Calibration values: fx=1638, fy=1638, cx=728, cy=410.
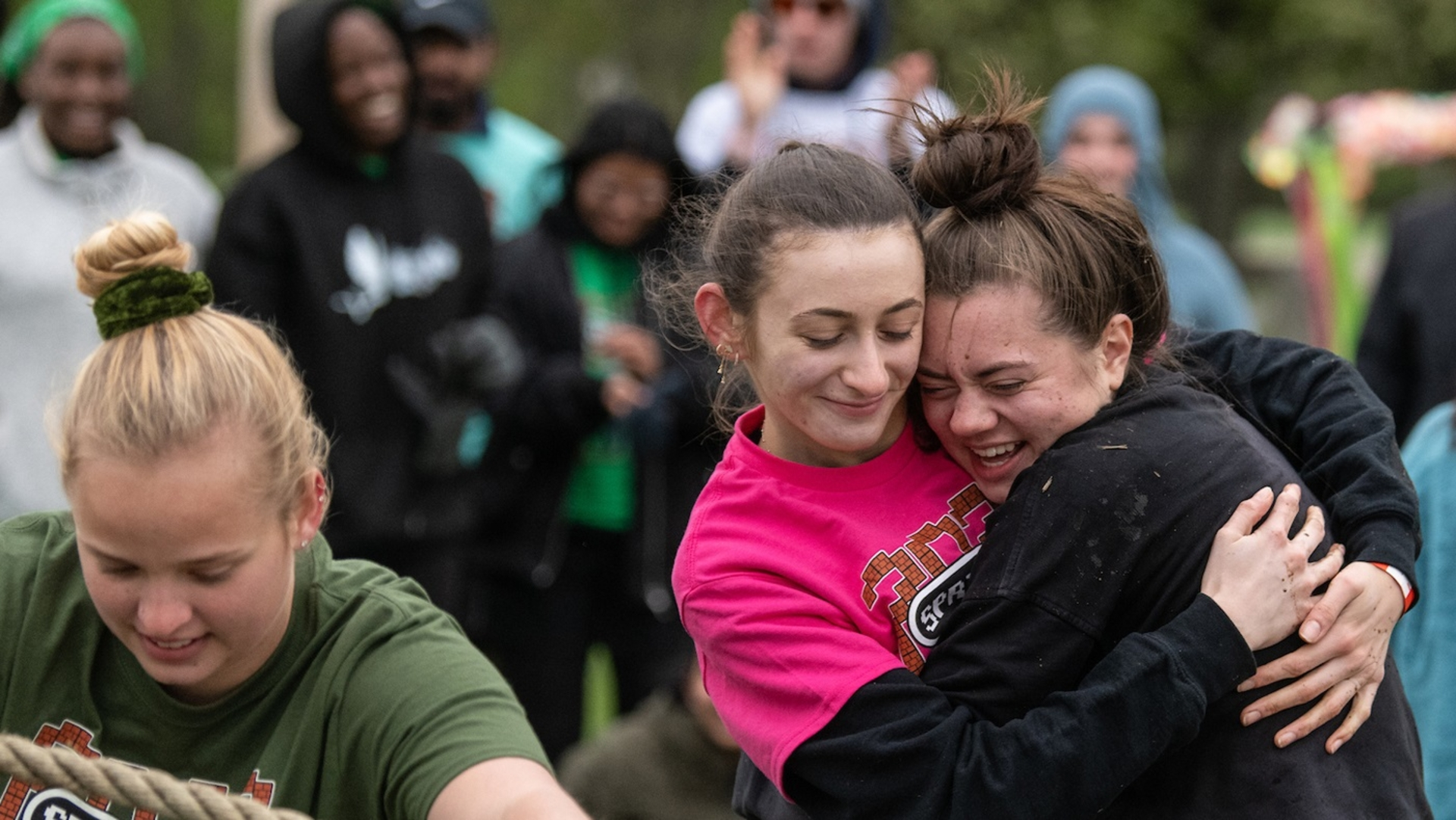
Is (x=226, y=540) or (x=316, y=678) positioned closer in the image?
(x=226, y=540)

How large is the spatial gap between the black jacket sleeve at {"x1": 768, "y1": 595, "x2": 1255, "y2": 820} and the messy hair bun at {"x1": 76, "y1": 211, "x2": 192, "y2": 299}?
3.95ft

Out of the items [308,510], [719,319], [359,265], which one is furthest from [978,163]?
[359,265]

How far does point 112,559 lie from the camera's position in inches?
89.1

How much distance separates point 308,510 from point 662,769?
8.78 feet

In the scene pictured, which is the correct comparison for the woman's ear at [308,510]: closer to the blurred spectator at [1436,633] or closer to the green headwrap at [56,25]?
the blurred spectator at [1436,633]

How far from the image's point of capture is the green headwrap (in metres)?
5.27

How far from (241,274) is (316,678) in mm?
2436

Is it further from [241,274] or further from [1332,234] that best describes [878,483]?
[1332,234]

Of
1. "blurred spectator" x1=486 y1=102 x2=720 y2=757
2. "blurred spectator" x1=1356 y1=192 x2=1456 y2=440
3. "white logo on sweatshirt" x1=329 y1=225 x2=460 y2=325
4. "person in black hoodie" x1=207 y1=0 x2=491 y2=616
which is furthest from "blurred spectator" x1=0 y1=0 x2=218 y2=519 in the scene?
"blurred spectator" x1=1356 y1=192 x2=1456 y2=440

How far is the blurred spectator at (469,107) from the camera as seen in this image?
5.97m

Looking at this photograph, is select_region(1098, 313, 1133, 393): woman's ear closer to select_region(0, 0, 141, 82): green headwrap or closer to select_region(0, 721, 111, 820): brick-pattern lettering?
select_region(0, 721, 111, 820): brick-pattern lettering

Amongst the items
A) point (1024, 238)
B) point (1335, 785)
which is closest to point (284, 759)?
point (1024, 238)

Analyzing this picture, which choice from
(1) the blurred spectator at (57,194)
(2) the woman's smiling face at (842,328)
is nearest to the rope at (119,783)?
(2) the woman's smiling face at (842,328)

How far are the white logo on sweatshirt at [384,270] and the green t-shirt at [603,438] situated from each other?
42 centimetres
